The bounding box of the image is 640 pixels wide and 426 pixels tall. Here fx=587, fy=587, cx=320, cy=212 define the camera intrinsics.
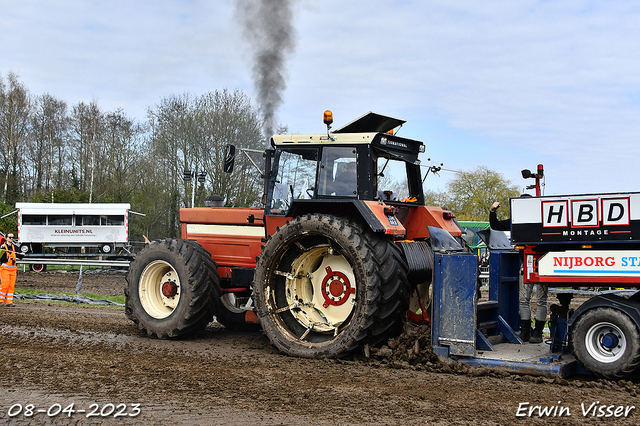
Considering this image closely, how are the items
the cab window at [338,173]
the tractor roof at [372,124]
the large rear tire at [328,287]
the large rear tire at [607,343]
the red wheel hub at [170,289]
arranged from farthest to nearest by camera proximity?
the red wheel hub at [170,289] < the tractor roof at [372,124] < the cab window at [338,173] < the large rear tire at [328,287] < the large rear tire at [607,343]

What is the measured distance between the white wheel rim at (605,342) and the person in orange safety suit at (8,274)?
11.1 meters

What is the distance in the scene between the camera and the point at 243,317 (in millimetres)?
8625

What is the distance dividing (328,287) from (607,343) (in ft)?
9.72

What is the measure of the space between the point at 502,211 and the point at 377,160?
31.0 m

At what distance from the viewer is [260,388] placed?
204 inches

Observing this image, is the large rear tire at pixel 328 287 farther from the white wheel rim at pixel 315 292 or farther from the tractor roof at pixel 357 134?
the tractor roof at pixel 357 134

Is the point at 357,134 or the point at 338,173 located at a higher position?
the point at 357,134

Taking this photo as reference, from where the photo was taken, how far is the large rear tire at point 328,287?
243 inches

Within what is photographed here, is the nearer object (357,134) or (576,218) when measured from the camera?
(576,218)

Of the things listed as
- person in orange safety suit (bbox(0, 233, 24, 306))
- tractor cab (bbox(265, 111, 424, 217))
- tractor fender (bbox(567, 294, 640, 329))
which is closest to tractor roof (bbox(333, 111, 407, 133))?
tractor cab (bbox(265, 111, 424, 217))

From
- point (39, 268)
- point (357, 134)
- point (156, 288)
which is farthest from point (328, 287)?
point (39, 268)

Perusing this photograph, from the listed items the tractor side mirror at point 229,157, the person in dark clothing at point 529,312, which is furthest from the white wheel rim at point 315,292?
the person in dark clothing at point 529,312

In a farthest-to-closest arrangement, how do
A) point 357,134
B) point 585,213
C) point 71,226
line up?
1. point 71,226
2. point 357,134
3. point 585,213

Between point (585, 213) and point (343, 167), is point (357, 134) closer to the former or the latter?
point (343, 167)
